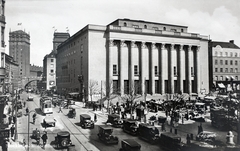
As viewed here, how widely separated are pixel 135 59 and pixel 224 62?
2562cm

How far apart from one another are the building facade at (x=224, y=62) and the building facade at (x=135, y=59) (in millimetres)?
2350

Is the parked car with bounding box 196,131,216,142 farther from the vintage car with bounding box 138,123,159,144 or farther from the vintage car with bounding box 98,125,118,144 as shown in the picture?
the vintage car with bounding box 98,125,118,144

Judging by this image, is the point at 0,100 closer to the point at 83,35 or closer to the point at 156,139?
the point at 156,139

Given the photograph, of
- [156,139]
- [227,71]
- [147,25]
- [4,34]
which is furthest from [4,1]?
[227,71]

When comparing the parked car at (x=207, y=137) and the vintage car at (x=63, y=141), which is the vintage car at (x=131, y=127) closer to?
the parked car at (x=207, y=137)

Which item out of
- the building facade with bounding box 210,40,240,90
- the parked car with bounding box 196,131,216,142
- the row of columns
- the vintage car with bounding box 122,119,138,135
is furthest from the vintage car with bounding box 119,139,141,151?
the building facade with bounding box 210,40,240,90

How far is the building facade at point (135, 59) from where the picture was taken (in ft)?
164

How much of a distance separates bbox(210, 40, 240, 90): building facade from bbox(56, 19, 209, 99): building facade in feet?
7.71

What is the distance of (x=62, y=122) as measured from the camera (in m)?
Result: 26.4

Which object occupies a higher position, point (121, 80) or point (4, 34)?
point (4, 34)

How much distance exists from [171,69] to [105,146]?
40.7m

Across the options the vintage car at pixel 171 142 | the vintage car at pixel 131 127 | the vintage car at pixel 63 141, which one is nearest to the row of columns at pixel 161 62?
the vintage car at pixel 131 127

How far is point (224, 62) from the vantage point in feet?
196

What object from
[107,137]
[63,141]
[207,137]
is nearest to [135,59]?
[207,137]
